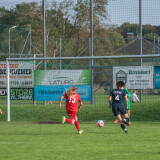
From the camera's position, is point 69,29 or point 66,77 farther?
point 69,29

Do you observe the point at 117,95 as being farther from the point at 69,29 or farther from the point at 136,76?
the point at 69,29

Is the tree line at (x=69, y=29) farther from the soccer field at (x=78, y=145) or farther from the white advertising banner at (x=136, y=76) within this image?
the soccer field at (x=78, y=145)

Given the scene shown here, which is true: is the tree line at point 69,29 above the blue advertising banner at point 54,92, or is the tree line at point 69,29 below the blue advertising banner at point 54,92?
above

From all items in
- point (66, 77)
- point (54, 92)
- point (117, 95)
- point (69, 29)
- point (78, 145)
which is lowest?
point (78, 145)

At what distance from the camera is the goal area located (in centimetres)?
1898

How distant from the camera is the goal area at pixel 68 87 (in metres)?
19.0

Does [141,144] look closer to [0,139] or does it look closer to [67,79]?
[0,139]

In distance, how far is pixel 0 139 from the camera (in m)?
12.7

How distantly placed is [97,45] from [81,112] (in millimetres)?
9814

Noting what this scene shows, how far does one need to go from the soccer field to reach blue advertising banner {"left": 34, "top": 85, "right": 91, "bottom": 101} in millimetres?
4796

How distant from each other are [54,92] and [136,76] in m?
4.14

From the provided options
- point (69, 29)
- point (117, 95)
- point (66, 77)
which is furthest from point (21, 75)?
point (69, 29)

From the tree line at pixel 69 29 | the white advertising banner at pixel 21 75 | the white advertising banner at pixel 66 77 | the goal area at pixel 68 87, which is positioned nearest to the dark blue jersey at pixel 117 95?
the goal area at pixel 68 87

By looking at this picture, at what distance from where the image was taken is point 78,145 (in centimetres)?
1111
